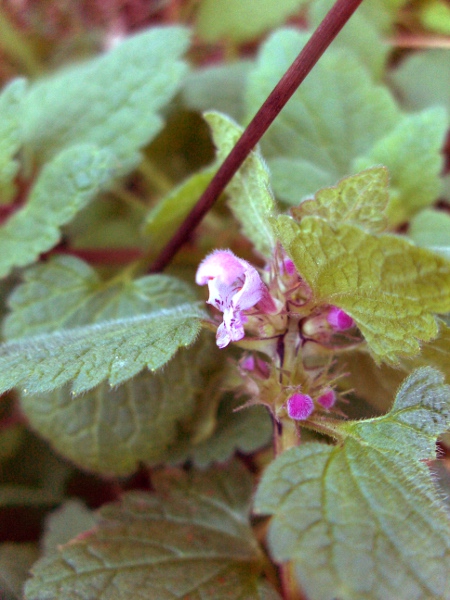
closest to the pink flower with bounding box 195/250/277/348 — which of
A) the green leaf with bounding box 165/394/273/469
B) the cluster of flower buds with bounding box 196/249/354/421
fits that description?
the cluster of flower buds with bounding box 196/249/354/421

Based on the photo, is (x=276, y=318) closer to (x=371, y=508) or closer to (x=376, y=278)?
(x=376, y=278)

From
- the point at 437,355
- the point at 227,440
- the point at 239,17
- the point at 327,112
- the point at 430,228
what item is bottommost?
the point at 227,440

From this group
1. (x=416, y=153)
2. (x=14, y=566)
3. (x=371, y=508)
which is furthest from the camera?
(x=416, y=153)

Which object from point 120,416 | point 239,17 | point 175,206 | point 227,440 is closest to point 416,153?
point 175,206

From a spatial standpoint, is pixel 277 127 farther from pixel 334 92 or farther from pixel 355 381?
pixel 355 381

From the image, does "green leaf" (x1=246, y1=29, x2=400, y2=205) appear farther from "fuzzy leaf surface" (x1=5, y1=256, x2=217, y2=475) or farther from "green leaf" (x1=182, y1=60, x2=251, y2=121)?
"fuzzy leaf surface" (x1=5, y1=256, x2=217, y2=475)

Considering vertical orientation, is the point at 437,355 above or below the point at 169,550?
above

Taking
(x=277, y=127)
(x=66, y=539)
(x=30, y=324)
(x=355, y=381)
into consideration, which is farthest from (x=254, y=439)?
(x=277, y=127)

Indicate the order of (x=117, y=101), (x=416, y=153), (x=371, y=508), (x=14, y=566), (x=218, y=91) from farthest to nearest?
(x=218, y=91) < (x=117, y=101) < (x=416, y=153) < (x=14, y=566) < (x=371, y=508)
